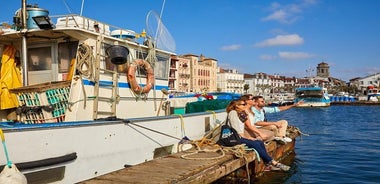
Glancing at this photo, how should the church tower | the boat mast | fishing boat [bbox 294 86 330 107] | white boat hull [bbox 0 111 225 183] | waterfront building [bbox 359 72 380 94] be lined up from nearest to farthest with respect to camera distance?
white boat hull [bbox 0 111 225 183] → the boat mast → fishing boat [bbox 294 86 330 107] → waterfront building [bbox 359 72 380 94] → the church tower

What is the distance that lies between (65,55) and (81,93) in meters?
1.23

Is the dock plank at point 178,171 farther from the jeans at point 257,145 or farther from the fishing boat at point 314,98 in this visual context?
the fishing boat at point 314,98

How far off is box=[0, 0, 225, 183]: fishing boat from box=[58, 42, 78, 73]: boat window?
2 cm

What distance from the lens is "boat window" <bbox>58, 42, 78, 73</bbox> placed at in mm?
8602

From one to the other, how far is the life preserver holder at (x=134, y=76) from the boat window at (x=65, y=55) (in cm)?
151

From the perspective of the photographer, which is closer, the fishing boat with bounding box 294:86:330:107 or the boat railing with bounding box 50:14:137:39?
the boat railing with bounding box 50:14:137:39

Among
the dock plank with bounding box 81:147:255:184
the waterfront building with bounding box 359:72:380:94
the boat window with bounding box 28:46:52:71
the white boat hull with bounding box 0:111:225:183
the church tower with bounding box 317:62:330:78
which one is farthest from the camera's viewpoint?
the church tower with bounding box 317:62:330:78

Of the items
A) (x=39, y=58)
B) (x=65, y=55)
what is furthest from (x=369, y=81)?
(x=39, y=58)

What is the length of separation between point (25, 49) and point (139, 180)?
14.9 ft

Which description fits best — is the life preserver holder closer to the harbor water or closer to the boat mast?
the boat mast

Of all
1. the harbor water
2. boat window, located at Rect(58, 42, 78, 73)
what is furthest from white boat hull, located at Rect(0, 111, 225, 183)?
the harbor water

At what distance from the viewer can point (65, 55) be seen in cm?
866

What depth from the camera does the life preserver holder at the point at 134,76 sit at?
941 cm

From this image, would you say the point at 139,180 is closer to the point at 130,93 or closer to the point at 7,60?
the point at 130,93
